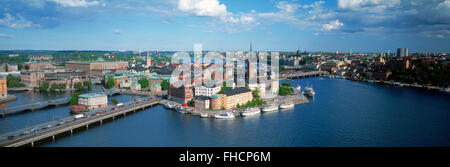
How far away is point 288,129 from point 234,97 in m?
3.33

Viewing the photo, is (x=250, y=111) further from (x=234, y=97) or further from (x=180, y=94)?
(x=180, y=94)

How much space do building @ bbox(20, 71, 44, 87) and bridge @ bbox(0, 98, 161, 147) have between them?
11.1 meters

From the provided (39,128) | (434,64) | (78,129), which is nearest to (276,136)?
(78,129)

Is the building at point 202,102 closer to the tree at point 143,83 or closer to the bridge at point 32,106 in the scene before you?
the bridge at point 32,106

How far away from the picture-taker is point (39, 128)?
8.30m

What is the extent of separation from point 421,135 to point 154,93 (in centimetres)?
1218

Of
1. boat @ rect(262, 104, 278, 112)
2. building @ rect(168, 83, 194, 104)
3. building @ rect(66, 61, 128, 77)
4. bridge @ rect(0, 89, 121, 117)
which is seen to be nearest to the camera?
bridge @ rect(0, 89, 121, 117)

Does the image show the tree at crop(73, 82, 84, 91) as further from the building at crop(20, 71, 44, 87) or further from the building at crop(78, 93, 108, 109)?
the building at crop(78, 93, 108, 109)

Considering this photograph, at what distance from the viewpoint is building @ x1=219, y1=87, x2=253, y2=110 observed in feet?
37.6

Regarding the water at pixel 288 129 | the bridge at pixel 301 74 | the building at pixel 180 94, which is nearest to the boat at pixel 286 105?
the water at pixel 288 129

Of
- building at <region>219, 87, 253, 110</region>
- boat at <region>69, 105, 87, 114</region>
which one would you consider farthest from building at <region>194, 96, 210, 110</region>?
boat at <region>69, 105, 87, 114</region>

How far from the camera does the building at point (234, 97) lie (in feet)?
37.6

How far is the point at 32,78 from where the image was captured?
19.3 meters

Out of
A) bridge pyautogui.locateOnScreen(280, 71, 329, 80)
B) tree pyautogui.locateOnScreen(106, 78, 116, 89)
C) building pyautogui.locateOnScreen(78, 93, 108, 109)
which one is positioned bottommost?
building pyautogui.locateOnScreen(78, 93, 108, 109)
